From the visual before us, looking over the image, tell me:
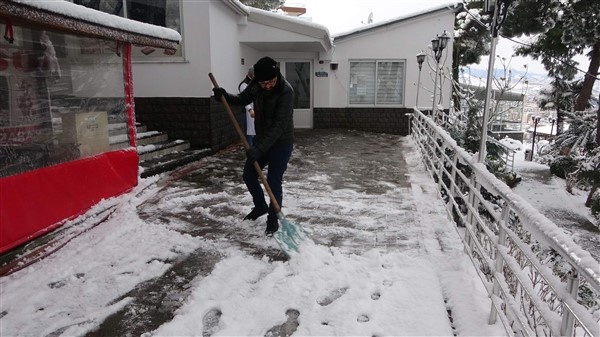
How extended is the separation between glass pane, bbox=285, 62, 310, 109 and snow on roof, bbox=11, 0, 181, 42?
26.8ft

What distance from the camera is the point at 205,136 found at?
8.62m

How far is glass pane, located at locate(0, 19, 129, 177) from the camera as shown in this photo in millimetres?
3838

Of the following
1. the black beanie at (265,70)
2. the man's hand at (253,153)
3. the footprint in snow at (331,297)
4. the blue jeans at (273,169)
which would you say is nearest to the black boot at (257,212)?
the blue jeans at (273,169)

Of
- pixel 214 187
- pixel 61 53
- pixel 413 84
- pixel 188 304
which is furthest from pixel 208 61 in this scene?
pixel 413 84

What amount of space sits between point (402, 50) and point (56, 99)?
11280 mm

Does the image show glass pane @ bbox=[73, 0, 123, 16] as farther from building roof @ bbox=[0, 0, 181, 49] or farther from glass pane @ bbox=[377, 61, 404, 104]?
glass pane @ bbox=[377, 61, 404, 104]

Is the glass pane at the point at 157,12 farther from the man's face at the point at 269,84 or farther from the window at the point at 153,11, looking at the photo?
the man's face at the point at 269,84

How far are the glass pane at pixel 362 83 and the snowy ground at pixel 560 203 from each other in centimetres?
539

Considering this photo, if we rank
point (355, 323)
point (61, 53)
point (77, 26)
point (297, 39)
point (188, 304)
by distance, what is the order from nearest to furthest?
1. point (355, 323)
2. point (188, 304)
3. point (77, 26)
4. point (61, 53)
5. point (297, 39)

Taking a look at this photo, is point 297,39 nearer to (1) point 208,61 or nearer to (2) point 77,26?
(1) point 208,61

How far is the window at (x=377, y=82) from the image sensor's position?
13.7 meters

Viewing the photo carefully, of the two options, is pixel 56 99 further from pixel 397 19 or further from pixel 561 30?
pixel 561 30

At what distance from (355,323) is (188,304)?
47.7 inches

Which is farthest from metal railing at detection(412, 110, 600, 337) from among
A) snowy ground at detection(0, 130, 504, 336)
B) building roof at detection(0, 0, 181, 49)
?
building roof at detection(0, 0, 181, 49)
